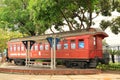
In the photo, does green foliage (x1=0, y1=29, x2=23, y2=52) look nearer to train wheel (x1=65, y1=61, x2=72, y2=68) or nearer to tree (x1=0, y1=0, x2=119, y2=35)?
tree (x1=0, y1=0, x2=119, y2=35)

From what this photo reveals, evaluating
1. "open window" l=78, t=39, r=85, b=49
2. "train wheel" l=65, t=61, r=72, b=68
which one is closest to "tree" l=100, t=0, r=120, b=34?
"open window" l=78, t=39, r=85, b=49

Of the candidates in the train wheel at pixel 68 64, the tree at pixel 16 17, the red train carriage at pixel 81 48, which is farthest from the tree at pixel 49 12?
the train wheel at pixel 68 64

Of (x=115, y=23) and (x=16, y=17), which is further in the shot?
(x=16, y=17)

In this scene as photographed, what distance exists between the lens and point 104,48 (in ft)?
102

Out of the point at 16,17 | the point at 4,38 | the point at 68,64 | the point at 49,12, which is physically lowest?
the point at 68,64

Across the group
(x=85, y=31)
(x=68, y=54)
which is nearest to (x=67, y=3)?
(x=85, y=31)

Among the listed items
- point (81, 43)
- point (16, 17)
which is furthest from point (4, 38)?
point (81, 43)

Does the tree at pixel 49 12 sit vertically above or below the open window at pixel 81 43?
above

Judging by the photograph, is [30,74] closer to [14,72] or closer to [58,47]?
[14,72]

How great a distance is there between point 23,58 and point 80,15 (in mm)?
8320

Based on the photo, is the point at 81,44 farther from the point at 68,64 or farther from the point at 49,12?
the point at 49,12

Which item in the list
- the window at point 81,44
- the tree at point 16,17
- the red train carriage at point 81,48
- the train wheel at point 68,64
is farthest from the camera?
the tree at point 16,17

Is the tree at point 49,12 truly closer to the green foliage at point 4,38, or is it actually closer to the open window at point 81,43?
the open window at point 81,43

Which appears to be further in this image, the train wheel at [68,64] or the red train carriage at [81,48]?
the train wheel at [68,64]
